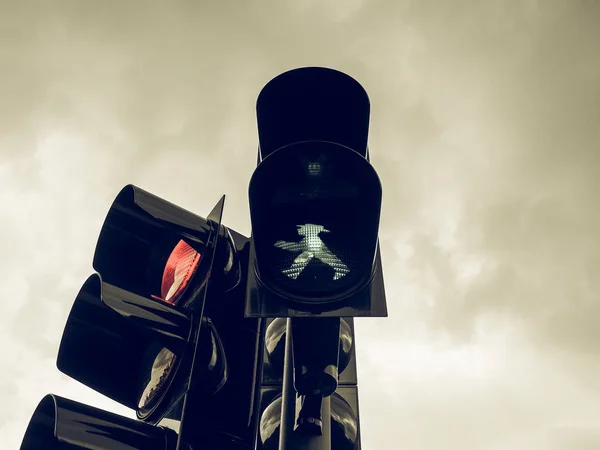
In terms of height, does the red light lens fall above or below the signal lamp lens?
above

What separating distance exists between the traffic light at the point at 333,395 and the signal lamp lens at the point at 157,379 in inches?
17.0

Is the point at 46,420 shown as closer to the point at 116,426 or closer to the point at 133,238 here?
the point at 116,426

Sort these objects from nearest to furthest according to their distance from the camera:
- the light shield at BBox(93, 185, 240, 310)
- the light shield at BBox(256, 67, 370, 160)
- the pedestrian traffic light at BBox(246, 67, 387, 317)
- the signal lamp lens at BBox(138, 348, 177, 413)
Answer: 1. the pedestrian traffic light at BBox(246, 67, 387, 317)
2. the light shield at BBox(256, 67, 370, 160)
3. the signal lamp lens at BBox(138, 348, 177, 413)
4. the light shield at BBox(93, 185, 240, 310)

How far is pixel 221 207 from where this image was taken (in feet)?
6.67

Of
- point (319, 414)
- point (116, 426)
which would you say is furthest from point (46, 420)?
point (319, 414)

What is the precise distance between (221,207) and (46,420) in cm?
93

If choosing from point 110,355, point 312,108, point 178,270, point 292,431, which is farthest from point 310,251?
point 110,355

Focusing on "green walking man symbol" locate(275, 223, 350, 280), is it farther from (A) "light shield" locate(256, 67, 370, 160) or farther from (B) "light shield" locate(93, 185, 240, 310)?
(B) "light shield" locate(93, 185, 240, 310)

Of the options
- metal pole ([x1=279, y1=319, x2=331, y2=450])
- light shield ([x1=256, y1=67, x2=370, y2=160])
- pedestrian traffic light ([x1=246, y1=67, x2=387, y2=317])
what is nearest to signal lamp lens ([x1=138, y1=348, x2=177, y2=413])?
metal pole ([x1=279, y1=319, x2=331, y2=450])

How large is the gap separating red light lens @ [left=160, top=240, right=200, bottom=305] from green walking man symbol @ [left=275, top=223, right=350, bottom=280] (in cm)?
57

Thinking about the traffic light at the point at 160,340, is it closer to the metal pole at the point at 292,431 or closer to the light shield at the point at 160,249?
the light shield at the point at 160,249

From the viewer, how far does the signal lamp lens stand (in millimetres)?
1858

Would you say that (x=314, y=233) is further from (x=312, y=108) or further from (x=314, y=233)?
(x=312, y=108)

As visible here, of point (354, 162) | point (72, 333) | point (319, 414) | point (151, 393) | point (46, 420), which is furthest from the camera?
point (72, 333)
